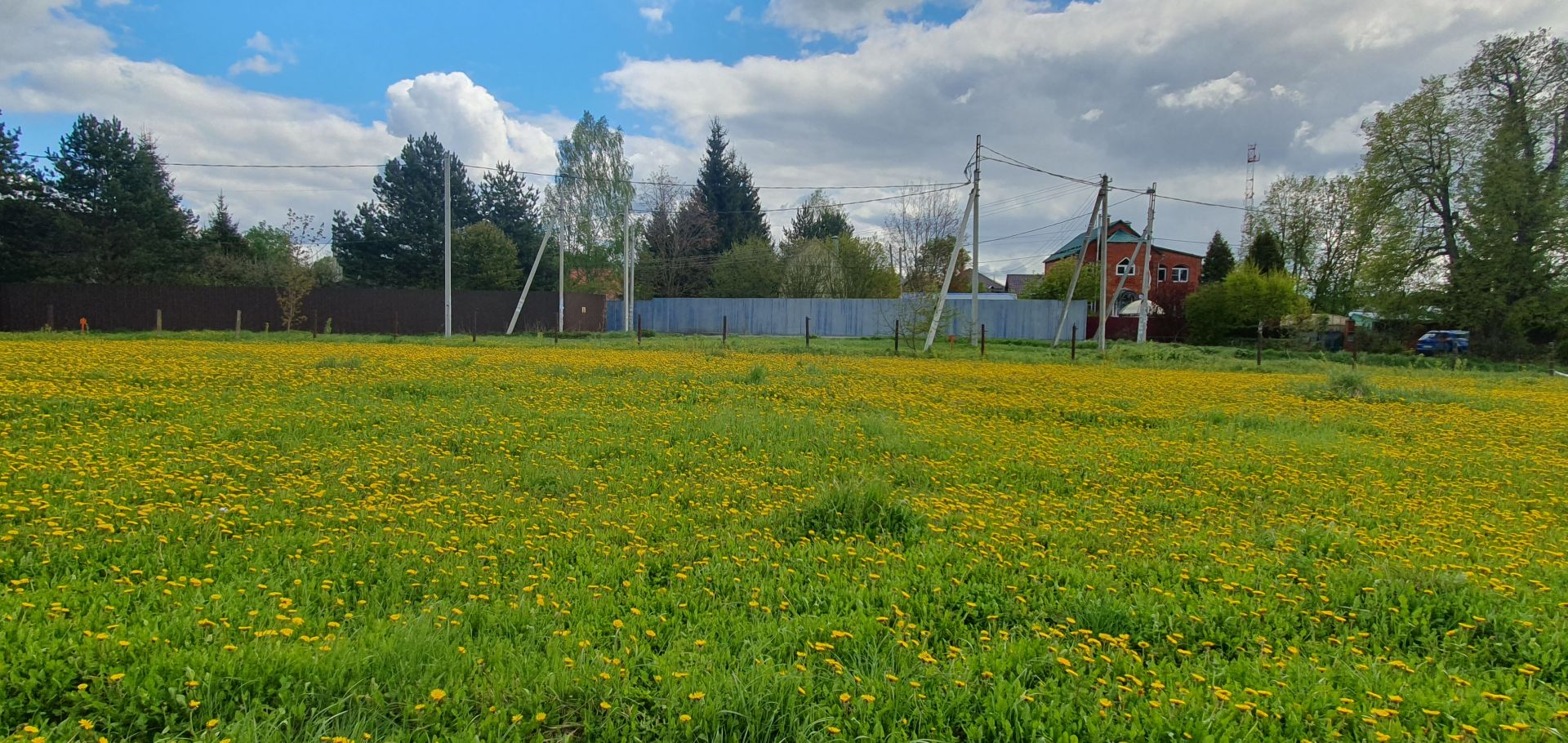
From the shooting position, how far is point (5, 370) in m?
9.70

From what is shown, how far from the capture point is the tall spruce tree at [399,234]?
44.5 metres

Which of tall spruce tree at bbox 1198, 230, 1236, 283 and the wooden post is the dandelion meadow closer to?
the wooden post

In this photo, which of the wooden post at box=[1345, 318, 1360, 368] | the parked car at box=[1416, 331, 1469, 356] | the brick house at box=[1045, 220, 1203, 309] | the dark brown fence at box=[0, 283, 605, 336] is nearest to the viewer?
the dark brown fence at box=[0, 283, 605, 336]

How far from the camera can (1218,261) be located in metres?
50.8

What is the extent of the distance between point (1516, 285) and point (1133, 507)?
34790 millimetres

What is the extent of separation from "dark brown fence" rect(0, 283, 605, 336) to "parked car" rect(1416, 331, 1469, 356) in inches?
1581

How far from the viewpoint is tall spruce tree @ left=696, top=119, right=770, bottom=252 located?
52938 mm

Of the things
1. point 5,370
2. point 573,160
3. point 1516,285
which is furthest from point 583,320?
point 1516,285

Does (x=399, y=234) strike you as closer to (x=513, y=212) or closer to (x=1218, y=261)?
(x=513, y=212)

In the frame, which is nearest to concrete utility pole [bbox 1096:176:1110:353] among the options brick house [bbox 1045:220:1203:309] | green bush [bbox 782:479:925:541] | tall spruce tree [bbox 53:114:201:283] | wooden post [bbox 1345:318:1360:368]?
wooden post [bbox 1345:318:1360:368]

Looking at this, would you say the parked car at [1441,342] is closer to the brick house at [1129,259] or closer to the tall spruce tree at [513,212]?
the brick house at [1129,259]

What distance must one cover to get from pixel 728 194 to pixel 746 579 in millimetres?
51482

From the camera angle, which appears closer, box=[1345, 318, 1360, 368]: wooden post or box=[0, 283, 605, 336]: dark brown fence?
box=[0, 283, 605, 336]: dark brown fence

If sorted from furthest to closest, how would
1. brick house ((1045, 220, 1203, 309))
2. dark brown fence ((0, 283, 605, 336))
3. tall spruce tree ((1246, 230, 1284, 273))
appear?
brick house ((1045, 220, 1203, 309)) → tall spruce tree ((1246, 230, 1284, 273)) → dark brown fence ((0, 283, 605, 336))
